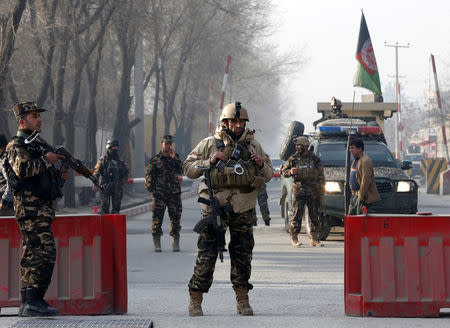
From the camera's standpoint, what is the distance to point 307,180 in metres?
15.5

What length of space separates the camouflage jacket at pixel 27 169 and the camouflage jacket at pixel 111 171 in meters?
10.2

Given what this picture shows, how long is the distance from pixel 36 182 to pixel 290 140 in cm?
1097

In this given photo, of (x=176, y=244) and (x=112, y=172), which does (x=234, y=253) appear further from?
(x=112, y=172)

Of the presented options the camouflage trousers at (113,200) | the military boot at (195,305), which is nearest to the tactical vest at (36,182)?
the military boot at (195,305)

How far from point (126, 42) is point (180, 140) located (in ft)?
57.3

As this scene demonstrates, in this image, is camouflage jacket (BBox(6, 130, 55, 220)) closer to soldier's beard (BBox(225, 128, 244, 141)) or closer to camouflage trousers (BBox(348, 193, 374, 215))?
soldier's beard (BBox(225, 128, 244, 141))

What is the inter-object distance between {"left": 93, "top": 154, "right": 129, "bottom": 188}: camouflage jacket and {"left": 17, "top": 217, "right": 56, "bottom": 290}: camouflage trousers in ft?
33.5

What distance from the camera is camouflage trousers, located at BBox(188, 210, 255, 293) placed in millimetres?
8141

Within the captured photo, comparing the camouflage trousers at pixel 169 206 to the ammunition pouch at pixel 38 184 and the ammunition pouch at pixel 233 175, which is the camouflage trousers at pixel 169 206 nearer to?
the ammunition pouch at pixel 233 175

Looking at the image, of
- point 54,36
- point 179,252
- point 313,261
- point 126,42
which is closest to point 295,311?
point 313,261

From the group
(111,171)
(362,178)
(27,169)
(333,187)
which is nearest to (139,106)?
(111,171)

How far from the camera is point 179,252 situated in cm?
1547

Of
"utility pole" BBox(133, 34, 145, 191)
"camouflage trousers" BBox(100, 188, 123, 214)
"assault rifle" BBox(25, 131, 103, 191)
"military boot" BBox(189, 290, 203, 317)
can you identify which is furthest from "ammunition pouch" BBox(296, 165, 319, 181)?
"utility pole" BBox(133, 34, 145, 191)

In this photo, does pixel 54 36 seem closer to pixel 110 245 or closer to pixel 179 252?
pixel 179 252
